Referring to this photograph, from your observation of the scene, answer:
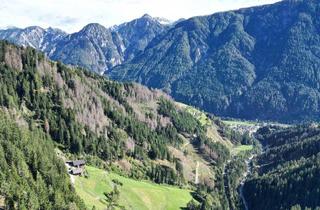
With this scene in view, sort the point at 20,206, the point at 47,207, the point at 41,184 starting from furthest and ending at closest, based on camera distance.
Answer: the point at 41,184, the point at 47,207, the point at 20,206

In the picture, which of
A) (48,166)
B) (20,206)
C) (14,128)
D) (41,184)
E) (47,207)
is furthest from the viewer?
(14,128)

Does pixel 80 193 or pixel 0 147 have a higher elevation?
pixel 0 147

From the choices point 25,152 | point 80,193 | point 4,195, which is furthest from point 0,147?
point 80,193

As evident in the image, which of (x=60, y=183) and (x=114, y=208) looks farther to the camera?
(x=114, y=208)

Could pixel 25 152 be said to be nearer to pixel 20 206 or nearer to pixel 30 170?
pixel 30 170

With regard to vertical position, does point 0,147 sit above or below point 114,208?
above

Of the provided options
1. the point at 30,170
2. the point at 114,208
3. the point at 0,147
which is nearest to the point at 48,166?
the point at 30,170

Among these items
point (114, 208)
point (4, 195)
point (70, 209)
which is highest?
point (4, 195)

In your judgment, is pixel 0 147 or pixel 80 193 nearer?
pixel 0 147

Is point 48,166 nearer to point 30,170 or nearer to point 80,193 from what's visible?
point 30,170

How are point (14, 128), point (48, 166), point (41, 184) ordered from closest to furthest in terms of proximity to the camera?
point (41, 184), point (48, 166), point (14, 128)
